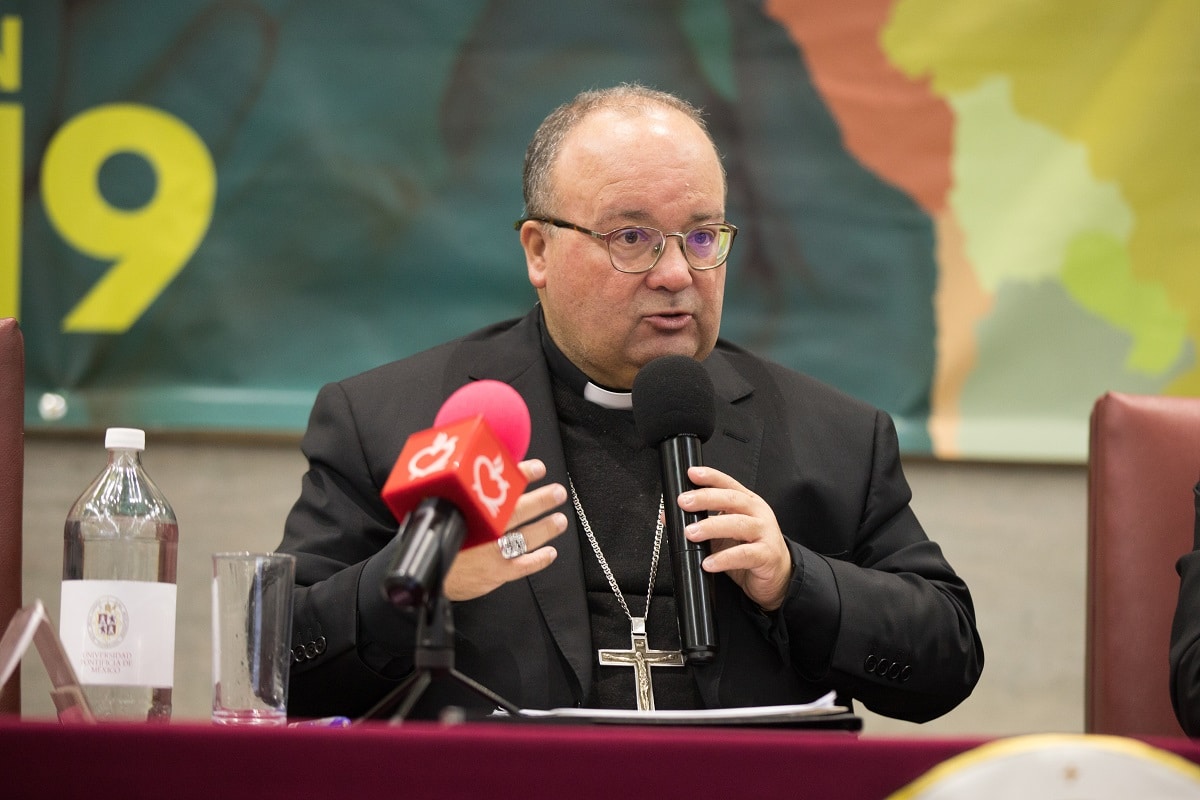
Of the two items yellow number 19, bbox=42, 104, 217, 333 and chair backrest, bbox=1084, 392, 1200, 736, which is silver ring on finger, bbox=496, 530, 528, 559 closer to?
chair backrest, bbox=1084, 392, 1200, 736

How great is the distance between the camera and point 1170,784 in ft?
3.11

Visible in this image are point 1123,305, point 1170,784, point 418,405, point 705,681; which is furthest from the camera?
point 1123,305

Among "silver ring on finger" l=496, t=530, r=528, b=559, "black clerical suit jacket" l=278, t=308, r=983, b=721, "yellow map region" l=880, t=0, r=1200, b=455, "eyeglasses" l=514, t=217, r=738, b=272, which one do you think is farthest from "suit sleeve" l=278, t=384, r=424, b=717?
"yellow map region" l=880, t=0, r=1200, b=455

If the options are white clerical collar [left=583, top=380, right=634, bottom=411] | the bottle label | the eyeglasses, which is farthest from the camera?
white clerical collar [left=583, top=380, right=634, bottom=411]

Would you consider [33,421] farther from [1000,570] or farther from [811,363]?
[1000,570]

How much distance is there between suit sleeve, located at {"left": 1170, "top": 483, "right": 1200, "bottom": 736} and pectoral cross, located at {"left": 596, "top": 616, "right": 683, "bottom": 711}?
73 cm

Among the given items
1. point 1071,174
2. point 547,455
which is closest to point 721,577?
point 547,455

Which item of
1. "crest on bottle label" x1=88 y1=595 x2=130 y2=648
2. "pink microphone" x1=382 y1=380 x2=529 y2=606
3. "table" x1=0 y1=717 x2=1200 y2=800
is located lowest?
"table" x1=0 y1=717 x2=1200 y2=800

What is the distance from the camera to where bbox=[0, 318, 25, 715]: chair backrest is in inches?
77.3

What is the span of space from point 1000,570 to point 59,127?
2492 millimetres

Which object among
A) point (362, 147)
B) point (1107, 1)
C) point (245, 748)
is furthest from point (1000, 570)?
point (245, 748)

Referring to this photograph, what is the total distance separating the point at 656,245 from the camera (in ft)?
7.11

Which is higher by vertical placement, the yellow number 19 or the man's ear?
the yellow number 19

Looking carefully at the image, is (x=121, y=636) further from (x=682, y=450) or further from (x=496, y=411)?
(x=682, y=450)
